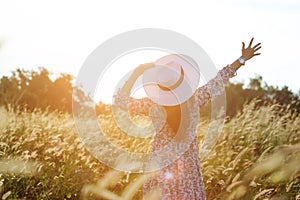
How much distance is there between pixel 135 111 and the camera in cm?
374

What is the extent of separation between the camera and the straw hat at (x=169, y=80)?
139 inches

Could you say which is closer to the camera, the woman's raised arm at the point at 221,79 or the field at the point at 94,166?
the woman's raised arm at the point at 221,79

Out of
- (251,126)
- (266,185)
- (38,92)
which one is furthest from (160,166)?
(38,92)

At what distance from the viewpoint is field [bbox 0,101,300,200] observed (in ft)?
16.0

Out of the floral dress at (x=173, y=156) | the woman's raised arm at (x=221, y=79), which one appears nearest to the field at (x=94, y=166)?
the floral dress at (x=173, y=156)

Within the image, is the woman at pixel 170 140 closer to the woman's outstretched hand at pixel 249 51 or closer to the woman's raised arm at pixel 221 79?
the woman's raised arm at pixel 221 79

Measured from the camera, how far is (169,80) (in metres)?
3.52

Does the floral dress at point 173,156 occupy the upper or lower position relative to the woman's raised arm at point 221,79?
lower

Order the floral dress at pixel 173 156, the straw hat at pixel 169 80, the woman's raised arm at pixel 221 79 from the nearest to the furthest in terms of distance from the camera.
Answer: the straw hat at pixel 169 80
the floral dress at pixel 173 156
the woman's raised arm at pixel 221 79

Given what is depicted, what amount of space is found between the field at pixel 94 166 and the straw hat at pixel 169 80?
871 millimetres

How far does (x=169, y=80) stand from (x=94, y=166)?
3.42 meters

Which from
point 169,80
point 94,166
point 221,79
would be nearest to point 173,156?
point 169,80

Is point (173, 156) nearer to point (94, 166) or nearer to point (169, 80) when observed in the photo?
point (169, 80)

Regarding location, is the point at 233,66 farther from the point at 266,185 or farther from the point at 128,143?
the point at 128,143
